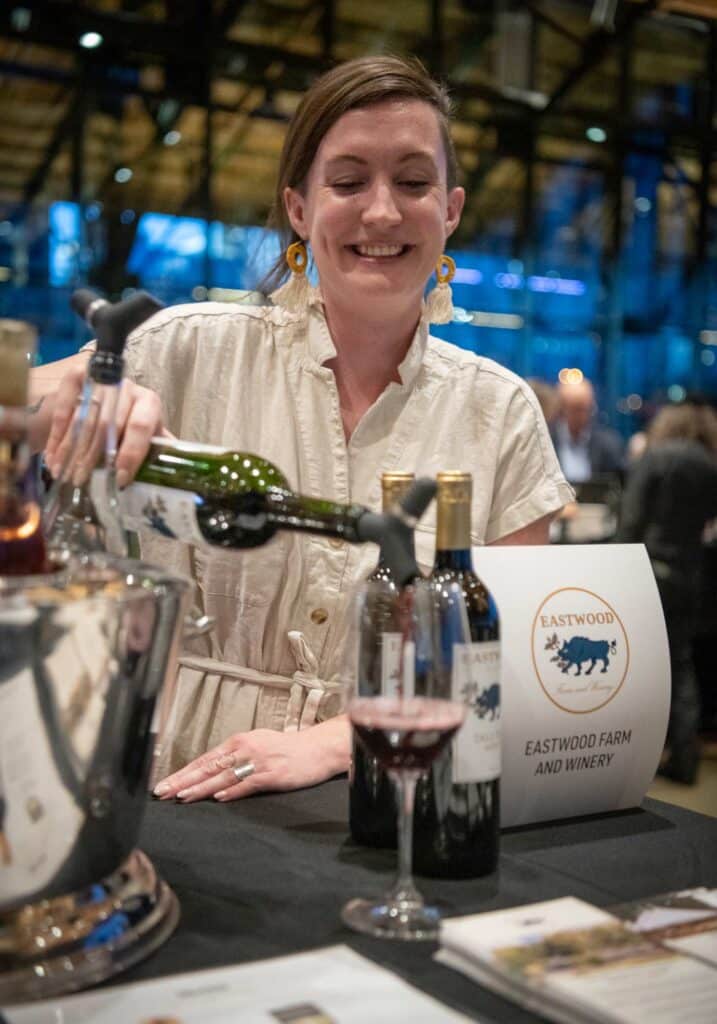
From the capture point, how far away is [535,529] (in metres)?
1.68

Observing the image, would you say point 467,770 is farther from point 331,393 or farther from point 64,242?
point 64,242

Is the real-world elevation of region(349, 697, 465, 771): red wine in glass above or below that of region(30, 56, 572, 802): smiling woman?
below

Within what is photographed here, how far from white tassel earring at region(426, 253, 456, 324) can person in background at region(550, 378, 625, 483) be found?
4887 millimetres

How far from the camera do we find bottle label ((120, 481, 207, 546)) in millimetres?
953

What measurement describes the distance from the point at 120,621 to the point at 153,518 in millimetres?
219

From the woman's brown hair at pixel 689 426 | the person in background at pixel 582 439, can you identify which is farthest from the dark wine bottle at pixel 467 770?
the person in background at pixel 582 439

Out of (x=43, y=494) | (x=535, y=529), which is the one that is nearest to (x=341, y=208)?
(x=535, y=529)

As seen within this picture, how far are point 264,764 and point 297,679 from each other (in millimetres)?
335

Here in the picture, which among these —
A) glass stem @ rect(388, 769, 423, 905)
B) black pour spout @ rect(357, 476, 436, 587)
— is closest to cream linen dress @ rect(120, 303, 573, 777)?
glass stem @ rect(388, 769, 423, 905)

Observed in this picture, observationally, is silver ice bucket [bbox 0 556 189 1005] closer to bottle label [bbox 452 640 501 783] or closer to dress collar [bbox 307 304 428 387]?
bottle label [bbox 452 640 501 783]

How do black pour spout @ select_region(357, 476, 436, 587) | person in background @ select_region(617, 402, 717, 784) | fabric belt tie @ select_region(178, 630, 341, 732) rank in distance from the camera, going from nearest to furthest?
black pour spout @ select_region(357, 476, 436, 587) < fabric belt tie @ select_region(178, 630, 341, 732) < person in background @ select_region(617, 402, 717, 784)

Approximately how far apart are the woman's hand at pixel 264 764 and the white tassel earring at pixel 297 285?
2.23 ft

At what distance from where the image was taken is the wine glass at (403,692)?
0.85 metres

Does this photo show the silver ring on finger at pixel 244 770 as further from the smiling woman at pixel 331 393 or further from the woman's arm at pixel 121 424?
the woman's arm at pixel 121 424
